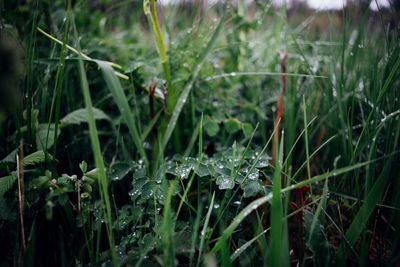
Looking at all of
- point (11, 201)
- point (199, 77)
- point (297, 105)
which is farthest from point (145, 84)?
point (297, 105)

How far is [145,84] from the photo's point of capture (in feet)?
4.17

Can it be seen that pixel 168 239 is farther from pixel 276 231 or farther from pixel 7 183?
pixel 7 183

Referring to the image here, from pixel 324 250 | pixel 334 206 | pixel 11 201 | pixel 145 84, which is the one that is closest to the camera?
pixel 324 250

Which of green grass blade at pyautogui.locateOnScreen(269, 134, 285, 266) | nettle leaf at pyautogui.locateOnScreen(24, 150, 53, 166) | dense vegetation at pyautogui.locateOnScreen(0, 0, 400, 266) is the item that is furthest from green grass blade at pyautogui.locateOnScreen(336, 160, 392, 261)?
nettle leaf at pyautogui.locateOnScreen(24, 150, 53, 166)

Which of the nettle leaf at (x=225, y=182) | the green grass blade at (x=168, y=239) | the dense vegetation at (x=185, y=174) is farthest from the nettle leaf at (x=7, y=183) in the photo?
the nettle leaf at (x=225, y=182)

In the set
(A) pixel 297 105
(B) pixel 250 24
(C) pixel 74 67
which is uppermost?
(B) pixel 250 24

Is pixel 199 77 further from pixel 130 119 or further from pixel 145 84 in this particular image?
pixel 130 119

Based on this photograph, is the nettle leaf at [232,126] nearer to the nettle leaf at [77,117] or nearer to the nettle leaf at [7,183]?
the nettle leaf at [77,117]

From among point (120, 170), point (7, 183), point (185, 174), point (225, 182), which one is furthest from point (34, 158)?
point (225, 182)

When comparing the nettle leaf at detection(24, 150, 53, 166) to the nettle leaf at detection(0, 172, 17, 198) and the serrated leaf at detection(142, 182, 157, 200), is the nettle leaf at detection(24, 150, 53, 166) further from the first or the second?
the serrated leaf at detection(142, 182, 157, 200)

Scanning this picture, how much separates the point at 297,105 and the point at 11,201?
1524 millimetres

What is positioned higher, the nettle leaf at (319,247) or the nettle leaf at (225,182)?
the nettle leaf at (225,182)

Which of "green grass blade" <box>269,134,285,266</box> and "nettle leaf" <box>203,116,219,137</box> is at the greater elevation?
"nettle leaf" <box>203,116,219,137</box>

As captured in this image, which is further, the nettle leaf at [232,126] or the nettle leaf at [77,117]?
the nettle leaf at [232,126]
